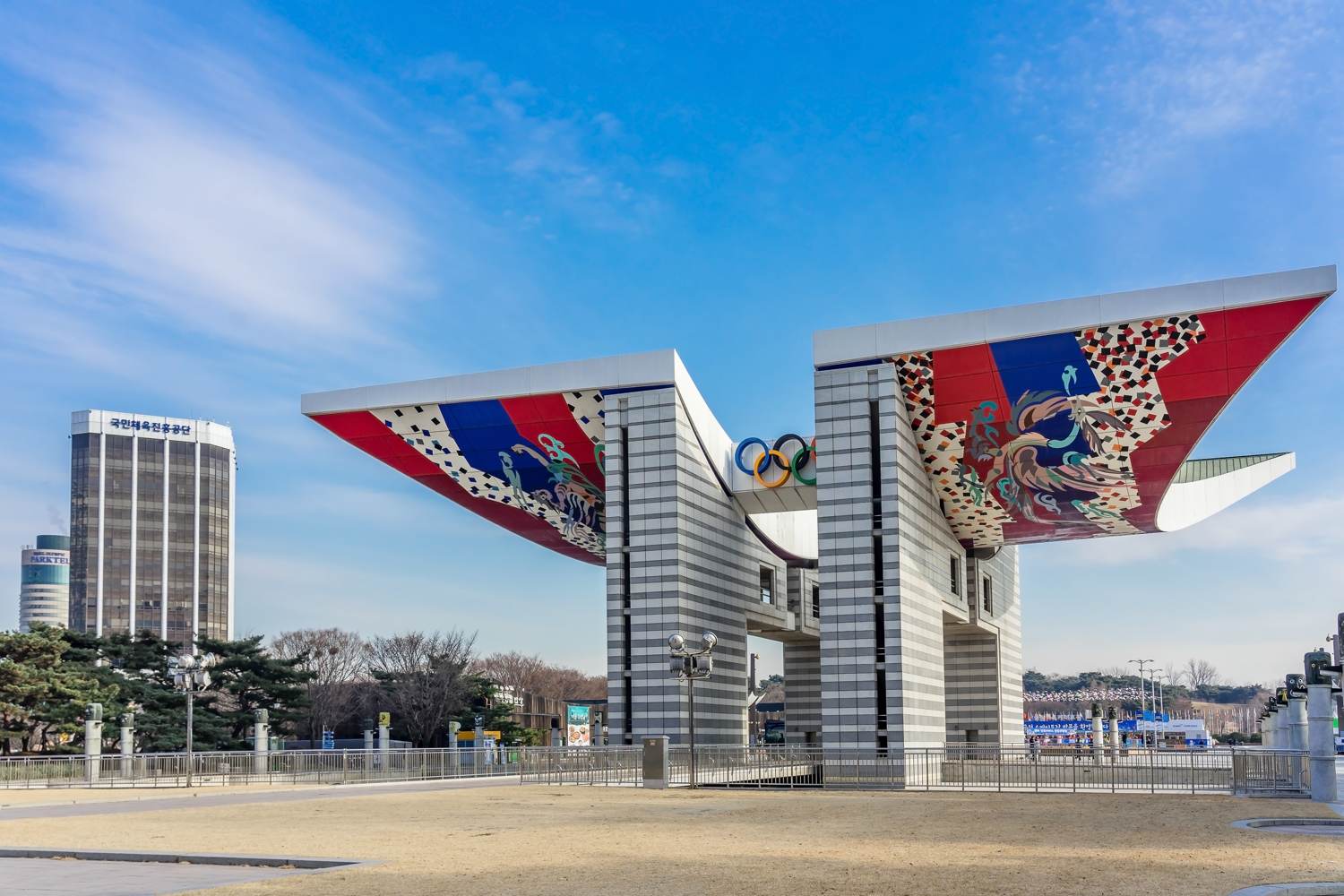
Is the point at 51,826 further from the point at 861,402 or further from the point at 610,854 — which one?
the point at 861,402

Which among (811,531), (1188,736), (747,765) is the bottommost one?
(1188,736)

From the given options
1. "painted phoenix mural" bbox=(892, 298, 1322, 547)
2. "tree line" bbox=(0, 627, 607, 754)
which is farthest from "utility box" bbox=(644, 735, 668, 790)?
"tree line" bbox=(0, 627, 607, 754)

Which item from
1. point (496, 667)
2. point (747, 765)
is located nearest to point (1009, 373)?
point (747, 765)

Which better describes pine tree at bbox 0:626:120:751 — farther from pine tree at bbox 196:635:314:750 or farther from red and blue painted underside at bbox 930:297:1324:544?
red and blue painted underside at bbox 930:297:1324:544

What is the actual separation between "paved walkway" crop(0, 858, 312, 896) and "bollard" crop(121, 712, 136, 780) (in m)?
32.9

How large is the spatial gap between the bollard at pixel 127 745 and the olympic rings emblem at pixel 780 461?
2497 cm

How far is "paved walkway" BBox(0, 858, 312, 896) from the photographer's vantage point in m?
13.5

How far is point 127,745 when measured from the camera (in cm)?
5419

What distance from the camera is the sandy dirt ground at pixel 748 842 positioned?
13.5 metres

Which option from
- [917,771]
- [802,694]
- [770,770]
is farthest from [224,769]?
[802,694]

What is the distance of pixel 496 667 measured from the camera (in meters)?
124

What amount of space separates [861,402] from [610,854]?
88.9 ft

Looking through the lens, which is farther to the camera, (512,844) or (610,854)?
(512,844)

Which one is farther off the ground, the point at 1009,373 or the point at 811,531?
the point at 1009,373
